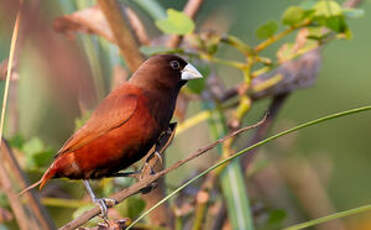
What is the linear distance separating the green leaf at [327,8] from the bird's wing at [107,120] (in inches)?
20.8

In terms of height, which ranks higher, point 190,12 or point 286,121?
point 190,12

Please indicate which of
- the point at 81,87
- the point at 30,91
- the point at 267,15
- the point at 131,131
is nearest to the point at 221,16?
the point at 267,15

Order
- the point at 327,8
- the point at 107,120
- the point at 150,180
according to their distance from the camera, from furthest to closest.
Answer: the point at 327,8, the point at 107,120, the point at 150,180

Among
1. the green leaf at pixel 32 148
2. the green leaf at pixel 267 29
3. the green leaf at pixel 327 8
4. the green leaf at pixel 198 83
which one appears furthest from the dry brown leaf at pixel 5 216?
the green leaf at pixel 327 8

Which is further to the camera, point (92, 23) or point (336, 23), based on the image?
point (92, 23)

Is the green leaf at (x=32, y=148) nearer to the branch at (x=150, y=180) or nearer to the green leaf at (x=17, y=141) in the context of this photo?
the green leaf at (x=17, y=141)

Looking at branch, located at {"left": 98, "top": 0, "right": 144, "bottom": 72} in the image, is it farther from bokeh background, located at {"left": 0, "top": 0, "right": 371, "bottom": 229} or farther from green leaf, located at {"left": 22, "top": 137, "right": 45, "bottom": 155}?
green leaf, located at {"left": 22, "top": 137, "right": 45, "bottom": 155}

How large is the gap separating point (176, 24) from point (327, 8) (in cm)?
35

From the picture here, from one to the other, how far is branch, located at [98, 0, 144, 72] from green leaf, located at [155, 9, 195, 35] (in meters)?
0.14

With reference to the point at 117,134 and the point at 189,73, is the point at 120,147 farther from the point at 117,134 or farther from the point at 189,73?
the point at 189,73

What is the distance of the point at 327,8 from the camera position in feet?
5.37

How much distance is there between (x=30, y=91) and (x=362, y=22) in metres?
1.64

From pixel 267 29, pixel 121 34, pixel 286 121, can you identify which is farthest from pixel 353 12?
pixel 286 121

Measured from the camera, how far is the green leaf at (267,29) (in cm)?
167
